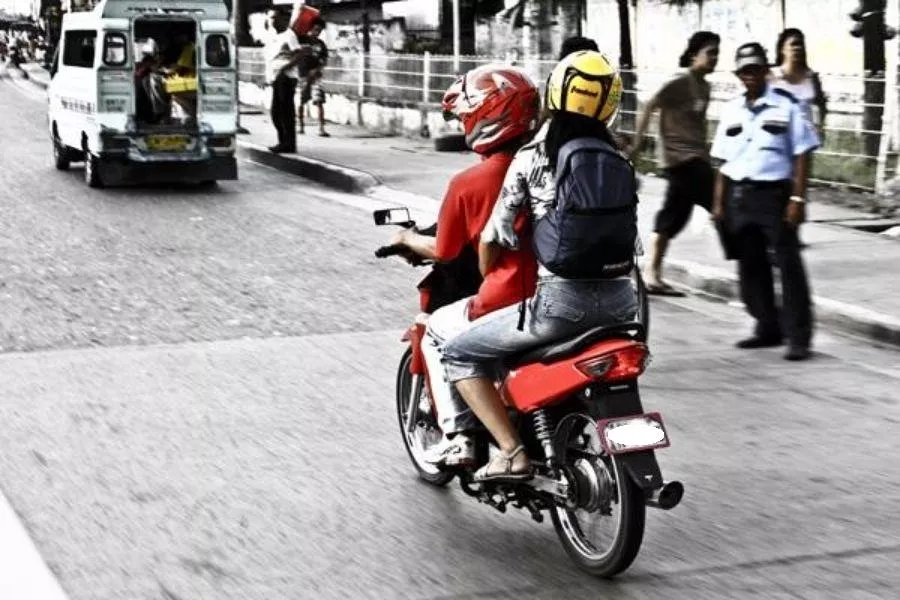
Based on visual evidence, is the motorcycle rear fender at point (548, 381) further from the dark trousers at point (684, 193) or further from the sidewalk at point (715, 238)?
the dark trousers at point (684, 193)

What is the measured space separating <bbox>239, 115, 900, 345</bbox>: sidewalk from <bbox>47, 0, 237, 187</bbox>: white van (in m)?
1.69

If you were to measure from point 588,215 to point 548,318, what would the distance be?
14.1 inches

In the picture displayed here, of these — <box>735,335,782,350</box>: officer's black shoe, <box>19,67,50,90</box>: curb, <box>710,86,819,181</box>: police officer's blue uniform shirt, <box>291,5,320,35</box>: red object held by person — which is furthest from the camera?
<box>19,67,50,90</box>: curb

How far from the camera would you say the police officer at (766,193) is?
862cm

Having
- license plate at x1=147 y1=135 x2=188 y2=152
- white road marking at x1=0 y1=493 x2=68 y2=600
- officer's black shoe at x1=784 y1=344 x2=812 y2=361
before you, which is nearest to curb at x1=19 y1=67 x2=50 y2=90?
license plate at x1=147 y1=135 x2=188 y2=152

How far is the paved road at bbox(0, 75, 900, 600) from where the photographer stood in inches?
196

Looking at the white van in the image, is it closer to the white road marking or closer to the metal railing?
the metal railing

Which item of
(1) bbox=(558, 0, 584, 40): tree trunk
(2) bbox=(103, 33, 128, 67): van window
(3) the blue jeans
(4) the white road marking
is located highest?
(1) bbox=(558, 0, 584, 40): tree trunk

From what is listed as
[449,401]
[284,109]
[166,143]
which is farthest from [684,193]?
[284,109]

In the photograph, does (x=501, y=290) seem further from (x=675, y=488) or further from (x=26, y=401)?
(x=26, y=401)

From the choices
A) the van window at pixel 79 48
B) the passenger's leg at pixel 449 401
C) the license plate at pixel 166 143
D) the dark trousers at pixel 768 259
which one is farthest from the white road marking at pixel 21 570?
the van window at pixel 79 48

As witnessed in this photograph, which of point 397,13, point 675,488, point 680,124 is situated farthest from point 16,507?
point 397,13

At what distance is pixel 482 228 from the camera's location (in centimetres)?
509

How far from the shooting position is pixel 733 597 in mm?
4707
